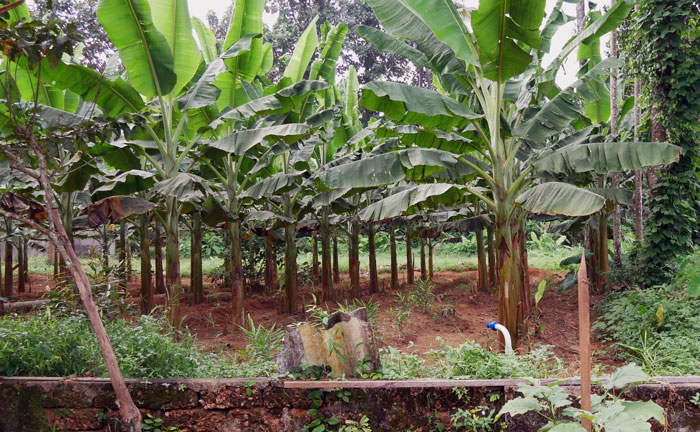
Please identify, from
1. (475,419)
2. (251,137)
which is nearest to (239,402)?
(475,419)

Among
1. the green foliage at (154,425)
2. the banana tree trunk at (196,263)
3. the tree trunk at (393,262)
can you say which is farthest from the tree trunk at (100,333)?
A: the tree trunk at (393,262)

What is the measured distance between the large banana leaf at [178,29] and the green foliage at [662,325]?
20.4ft

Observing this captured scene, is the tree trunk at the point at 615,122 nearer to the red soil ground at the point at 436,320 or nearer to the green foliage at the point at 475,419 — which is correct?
the red soil ground at the point at 436,320

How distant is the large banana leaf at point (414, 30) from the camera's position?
19.0ft

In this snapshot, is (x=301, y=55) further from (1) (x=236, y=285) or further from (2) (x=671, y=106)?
(2) (x=671, y=106)

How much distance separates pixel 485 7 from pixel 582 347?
3.68 meters

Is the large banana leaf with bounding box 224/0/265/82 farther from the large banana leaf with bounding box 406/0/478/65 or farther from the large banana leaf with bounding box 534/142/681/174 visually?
the large banana leaf with bounding box 534/142/681/174

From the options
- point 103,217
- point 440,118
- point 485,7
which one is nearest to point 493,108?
point 440,118

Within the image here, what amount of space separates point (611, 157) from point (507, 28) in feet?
6.11

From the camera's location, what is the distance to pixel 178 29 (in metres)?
6.23

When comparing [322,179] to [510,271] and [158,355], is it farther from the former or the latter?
[158,355]

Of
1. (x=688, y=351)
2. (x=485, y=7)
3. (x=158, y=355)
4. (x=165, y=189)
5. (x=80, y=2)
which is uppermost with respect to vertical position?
(x=80, y=2)

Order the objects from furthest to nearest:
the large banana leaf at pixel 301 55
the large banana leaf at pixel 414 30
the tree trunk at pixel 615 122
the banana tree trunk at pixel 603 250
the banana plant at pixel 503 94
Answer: the banana tree trunk at pixel 603 250 → the large banana leaf at pixel 301 55 → the tree trunk at pixel 615 122 → the large banana leaf at pixel 414 30 → the banana plant at pixel 503 94

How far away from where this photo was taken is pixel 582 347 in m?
2.22
